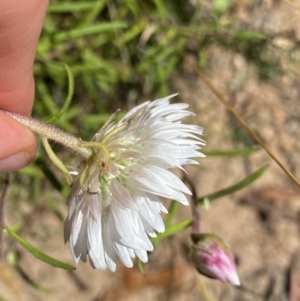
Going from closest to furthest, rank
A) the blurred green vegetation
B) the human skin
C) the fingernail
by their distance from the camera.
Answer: the human skin < the fingernail < the blurred green vegetation

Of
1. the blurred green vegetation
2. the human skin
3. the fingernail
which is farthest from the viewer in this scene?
the blurred green vegetation

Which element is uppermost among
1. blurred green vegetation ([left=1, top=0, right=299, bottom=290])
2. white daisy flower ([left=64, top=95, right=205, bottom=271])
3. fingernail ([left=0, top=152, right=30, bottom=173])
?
white daisy flower ([left=64, top=95, right=205, bottom=271])

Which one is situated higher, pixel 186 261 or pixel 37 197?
pixel 37 197

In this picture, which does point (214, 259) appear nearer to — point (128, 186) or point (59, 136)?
point (128, 186)

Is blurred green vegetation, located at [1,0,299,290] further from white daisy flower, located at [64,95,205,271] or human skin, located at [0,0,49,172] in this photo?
white daisy flower, located at [64,95,205,271]

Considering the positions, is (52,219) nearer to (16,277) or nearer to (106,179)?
(16,277)

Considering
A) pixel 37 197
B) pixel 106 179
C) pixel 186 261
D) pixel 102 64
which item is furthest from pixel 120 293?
pixel 106 179

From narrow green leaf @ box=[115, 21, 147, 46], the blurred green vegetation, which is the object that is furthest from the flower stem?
narrow green leaf @ box=[115, 21, 147, 46]

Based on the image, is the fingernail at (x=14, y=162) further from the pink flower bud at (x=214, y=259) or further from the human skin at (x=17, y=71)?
the pink flower bud at (x=214, y=259)
